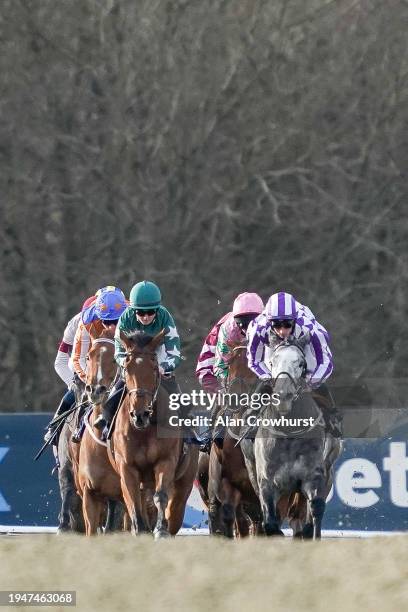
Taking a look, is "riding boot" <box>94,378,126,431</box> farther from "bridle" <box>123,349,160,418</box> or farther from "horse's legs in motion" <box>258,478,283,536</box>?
"horse's legs in motion" <box>258,478,283,536</box>

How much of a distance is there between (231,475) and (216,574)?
161 inches

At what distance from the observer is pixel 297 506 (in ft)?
38.2

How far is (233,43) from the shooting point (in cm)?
2702

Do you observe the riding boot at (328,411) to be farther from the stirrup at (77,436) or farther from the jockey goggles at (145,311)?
the stirrup at (77,436)

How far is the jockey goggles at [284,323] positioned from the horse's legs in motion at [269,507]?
3.68ft

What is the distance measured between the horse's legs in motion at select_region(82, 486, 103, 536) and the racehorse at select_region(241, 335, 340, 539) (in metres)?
1.54

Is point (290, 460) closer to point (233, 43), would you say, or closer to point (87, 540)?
point (87, 540)

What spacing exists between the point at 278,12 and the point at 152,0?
2232 millimetres

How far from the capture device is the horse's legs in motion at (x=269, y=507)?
1102 centimetres

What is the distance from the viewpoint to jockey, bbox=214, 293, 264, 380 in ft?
41.2

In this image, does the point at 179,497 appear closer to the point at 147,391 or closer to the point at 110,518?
the point at 110,518

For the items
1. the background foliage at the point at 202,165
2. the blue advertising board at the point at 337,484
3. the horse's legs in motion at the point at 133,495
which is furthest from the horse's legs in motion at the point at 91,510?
the background foliage at the point at 202,165

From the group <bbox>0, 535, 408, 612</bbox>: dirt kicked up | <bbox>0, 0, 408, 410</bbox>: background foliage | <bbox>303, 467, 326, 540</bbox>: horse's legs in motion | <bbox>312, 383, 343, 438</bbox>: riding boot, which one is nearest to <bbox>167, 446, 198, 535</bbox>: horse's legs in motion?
<bbox>312, 383, 343, 438</bbox>: riding boot

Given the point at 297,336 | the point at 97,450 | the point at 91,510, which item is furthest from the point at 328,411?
the point at 91,510
